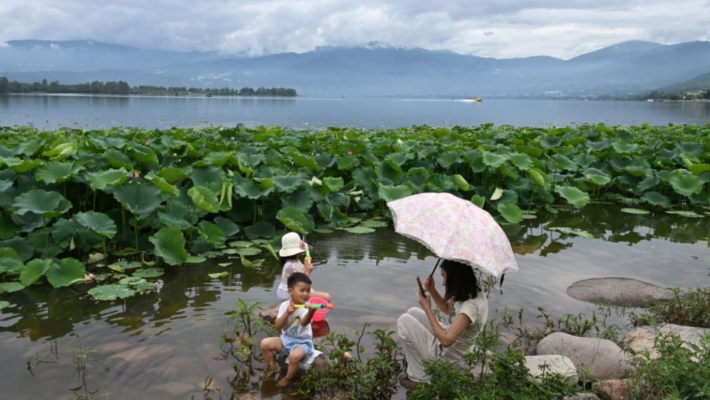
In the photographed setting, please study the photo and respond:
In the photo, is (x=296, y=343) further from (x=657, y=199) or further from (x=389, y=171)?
(x=657, y=199)

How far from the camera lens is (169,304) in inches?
218

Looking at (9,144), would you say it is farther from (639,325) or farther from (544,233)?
(639,325)

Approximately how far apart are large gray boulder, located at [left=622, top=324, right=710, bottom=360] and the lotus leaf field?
379 centimetres

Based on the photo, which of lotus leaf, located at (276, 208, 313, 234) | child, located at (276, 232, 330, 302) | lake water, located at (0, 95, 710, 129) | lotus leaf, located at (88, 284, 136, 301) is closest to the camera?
child, located at (276, 232, 330, 302)

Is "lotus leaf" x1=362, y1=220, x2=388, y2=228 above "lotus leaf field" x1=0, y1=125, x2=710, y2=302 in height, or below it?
below

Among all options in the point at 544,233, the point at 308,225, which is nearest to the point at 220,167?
the point at 308,225

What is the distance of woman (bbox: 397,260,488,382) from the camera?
3.71 meters

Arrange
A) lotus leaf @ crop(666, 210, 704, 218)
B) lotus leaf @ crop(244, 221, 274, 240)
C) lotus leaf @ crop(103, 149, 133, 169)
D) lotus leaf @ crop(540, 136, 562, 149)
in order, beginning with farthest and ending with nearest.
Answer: lotus leaf @ crop(540, 136, 562, 149), lotus leaf @ crop(666, 210, 704, 218), lotus leaf @ crop(244, 221, 274, 240), lotus leaf @ crop(103, 149, 133, 169)

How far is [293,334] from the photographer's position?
414 cm

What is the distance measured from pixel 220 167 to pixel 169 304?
9.60ft

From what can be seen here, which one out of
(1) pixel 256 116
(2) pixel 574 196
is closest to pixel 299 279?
(2) pixel 574 196

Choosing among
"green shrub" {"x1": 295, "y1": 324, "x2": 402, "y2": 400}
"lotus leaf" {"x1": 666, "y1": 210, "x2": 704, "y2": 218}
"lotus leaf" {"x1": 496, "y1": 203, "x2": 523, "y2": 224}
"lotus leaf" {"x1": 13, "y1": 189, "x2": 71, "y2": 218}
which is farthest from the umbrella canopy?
"lotus leaf" {"x1": 666, "y1": 210, "x2": 704, "y2": 218}

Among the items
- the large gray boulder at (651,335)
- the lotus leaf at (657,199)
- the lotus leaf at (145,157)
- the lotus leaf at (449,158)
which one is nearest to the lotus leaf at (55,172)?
the lotus leaf at (145,157)

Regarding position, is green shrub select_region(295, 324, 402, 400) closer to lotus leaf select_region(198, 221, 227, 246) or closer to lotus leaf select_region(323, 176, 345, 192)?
lotus leaf select_region(198, 221, 227, 246)
